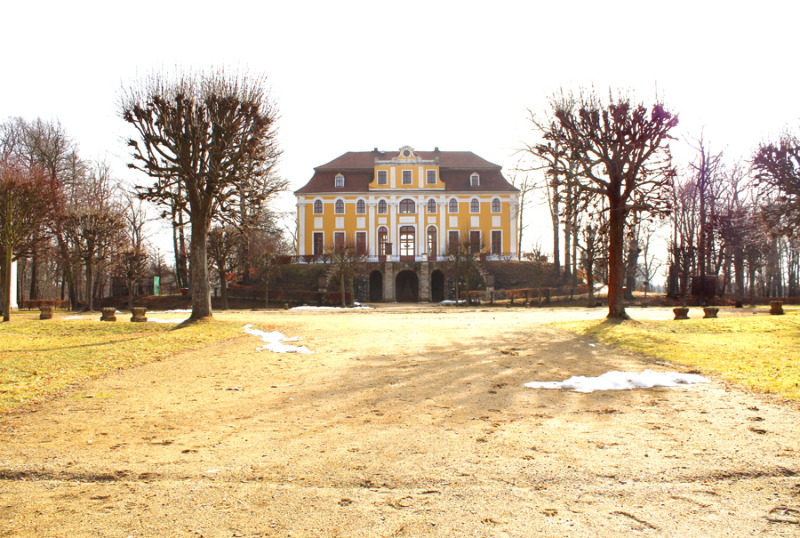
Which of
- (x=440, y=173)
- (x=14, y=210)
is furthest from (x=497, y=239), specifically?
(x=14, y=210)

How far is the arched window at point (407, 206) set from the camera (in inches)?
2292

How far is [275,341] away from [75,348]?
15.5ft

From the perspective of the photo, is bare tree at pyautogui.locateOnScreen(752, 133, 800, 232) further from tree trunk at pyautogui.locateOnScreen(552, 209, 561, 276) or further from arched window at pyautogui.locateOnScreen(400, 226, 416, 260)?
arched window at pyautogui.locateOnScreen(400, 226, 416, 260)

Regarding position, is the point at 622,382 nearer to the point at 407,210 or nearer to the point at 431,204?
the point at 431,204

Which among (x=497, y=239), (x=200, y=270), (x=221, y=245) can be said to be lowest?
(x=200, y=270)

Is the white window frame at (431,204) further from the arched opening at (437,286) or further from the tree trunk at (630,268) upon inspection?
the tree trunk at (630,268)

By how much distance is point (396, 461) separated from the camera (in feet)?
15.7

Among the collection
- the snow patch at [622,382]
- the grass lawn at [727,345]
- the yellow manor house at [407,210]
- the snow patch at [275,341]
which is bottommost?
the snow patch at [275,341]

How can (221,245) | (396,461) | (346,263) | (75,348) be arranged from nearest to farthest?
(396,461) < (75,348) < (221,245) < (346,263)

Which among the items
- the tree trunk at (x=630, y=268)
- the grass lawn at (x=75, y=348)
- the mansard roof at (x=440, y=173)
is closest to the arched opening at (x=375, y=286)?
the mansard roof at (x=440, y=173)

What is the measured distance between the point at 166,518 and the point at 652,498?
3.36m

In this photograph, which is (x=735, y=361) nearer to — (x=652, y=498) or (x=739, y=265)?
(x=652, y=498)

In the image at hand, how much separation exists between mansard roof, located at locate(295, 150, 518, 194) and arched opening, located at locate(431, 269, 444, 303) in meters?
11.3

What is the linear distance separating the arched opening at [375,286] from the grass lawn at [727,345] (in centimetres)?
3371
